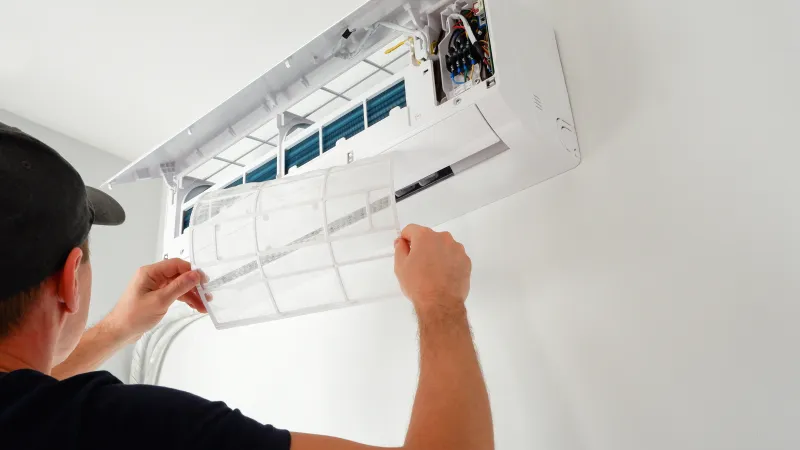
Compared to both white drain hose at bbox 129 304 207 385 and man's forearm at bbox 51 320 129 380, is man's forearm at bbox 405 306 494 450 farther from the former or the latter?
white drain hose at bbox 129 304 207 385

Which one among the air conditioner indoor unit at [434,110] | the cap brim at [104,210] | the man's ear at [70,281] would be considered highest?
the air conditioner indoor unit at [434,110]

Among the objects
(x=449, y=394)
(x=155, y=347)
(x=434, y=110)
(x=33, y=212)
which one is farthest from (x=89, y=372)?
(x=155, y=347)

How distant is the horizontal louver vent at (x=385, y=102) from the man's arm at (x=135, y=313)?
0.42 meters

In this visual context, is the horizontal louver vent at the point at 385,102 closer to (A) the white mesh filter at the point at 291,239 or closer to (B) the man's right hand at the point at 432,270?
(A) the white mesh filter at the point at 291,239

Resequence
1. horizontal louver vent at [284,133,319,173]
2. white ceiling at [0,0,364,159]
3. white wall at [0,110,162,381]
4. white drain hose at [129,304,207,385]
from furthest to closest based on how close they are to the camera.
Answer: white wall at [0,110,162,381], white drain hose at [129,304,207,385], white ceiling at [0,0,364,159], horizontal louver vent at [284,133,319,173]

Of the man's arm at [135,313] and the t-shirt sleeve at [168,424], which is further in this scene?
the man's arm at [135,313]

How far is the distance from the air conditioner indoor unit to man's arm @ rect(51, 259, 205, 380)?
0.06 m

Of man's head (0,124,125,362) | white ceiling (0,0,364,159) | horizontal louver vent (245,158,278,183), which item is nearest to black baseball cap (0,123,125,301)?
man's head (0,124,125,362)

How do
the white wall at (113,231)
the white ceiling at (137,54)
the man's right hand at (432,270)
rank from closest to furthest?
the man's right hand at (432,270) → the white ceiling at (137,54) → the white wall at (113,231)

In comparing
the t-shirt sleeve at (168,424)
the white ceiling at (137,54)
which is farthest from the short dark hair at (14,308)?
the white ceiling at (137,54)

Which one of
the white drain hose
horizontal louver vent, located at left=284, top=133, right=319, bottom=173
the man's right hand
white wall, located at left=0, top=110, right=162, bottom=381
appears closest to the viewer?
the man's right hand

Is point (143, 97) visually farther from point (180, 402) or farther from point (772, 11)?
point (772, 11)

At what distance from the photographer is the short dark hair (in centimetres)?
60

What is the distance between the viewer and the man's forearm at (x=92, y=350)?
995mm
